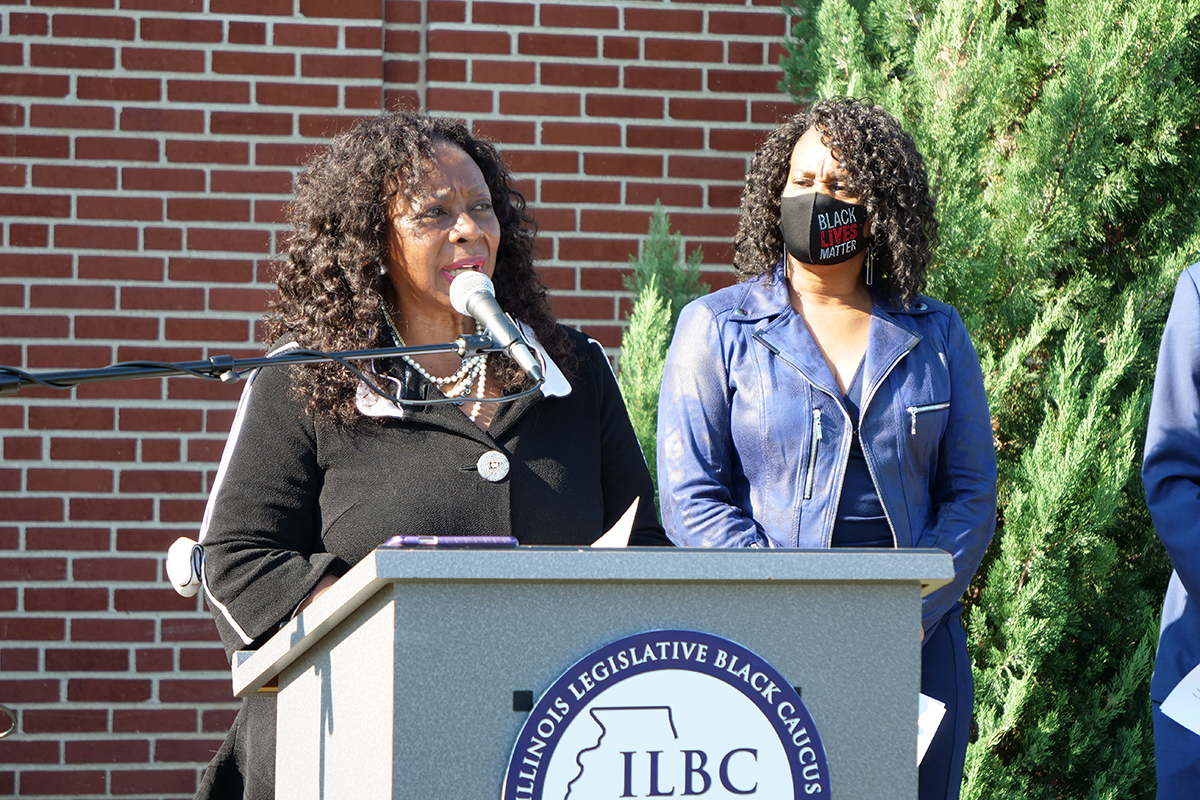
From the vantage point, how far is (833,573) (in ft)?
5.23

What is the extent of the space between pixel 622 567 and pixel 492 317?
1.53ft

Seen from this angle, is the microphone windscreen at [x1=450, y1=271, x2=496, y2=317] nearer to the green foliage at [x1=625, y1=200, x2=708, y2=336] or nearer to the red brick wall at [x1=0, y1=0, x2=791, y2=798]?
the green foliage at [x1=625, y1=200, x2=708, y2=336]

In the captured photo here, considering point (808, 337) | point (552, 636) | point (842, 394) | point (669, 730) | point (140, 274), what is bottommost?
point (669, 730)

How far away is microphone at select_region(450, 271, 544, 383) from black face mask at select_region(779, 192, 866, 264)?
3.39 ft

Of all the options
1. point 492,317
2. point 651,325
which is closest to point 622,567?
point 492,317

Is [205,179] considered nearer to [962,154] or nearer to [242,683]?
[962,154]

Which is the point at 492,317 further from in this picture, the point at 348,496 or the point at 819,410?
the point at 819,410

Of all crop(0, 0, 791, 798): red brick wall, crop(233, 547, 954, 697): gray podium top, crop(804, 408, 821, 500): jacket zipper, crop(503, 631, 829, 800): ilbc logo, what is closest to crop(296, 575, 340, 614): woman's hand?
crop(233, 547, 954, 697): gray podium top

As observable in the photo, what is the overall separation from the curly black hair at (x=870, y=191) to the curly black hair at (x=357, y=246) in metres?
0.57

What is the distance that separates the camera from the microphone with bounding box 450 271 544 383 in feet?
5.76

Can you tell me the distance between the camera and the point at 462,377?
260 centimetres

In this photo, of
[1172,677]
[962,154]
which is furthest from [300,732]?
[962,154]

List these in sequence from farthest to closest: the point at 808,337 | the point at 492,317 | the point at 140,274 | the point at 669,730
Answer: the point at 140,274, the point at 808,337, the point at 492,317, the point at 669,730

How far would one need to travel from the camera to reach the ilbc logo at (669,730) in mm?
1499
